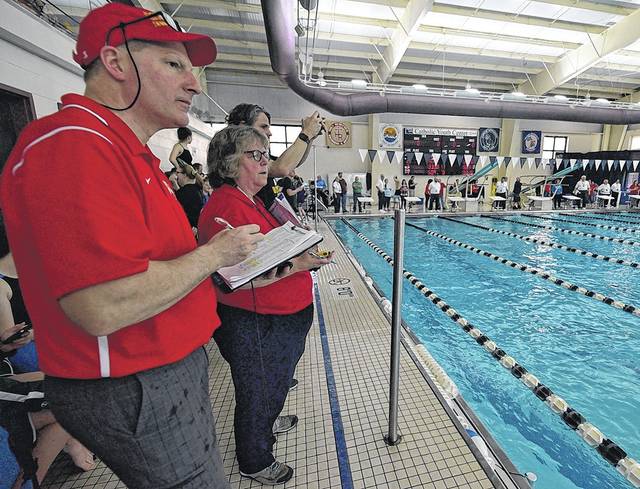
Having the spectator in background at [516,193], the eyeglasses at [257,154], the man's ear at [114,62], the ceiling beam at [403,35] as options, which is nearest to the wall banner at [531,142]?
the spectator in background at [516,193]

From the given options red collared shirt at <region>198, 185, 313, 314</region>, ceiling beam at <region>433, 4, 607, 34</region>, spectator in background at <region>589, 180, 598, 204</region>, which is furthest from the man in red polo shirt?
spectator in background at <region>589, 180, 598, 204</region>

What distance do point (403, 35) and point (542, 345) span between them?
30.5 ft

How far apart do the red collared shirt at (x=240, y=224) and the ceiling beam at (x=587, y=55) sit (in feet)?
39.1

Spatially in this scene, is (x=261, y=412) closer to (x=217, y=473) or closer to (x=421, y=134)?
(x=217, y=473)

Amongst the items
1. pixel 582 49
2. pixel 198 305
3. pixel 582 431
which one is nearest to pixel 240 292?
pixel 198 305

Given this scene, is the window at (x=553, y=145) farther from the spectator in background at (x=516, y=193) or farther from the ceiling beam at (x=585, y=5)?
the ceiling beam at (x=585, y=5)

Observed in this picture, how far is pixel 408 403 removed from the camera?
1.83m

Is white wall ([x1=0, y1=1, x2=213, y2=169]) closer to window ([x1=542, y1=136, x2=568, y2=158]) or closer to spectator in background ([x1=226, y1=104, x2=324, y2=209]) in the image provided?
spectator in background ([x1=226, y1=104, x2=324, y2=209])

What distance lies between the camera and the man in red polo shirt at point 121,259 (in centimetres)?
53

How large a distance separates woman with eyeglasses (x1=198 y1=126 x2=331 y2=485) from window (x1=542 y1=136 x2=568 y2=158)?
2057 cm

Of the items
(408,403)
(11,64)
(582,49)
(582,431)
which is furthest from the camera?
(582,49)

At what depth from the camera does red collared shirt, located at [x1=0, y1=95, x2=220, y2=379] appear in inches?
20.6

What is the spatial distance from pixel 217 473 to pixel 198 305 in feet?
1.45

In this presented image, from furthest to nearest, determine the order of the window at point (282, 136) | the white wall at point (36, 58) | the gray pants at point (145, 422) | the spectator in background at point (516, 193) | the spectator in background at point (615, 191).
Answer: the window at point (282, 136) < the spectator in background at point (516, 193) < the spectator in background at point (615, 191) < the white wall at point (36, 58) < the gray pants at point (145, 422)
